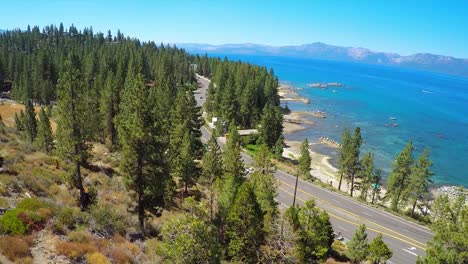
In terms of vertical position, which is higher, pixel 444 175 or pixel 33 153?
pixel 33 153

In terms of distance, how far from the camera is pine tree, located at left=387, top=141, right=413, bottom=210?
54875 millimetres

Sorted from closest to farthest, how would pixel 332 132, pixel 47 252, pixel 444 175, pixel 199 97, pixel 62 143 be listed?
pixel 47 252 < pixel 62 143 < pixel 444 175 < pixel 332 132 < pixel 199 97

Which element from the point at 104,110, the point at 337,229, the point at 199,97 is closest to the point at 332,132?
the point at 199,97

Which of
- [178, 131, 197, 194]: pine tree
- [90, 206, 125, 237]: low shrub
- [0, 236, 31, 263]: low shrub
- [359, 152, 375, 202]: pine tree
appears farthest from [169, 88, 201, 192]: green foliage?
[359, 152, 375, 202]: pine tree

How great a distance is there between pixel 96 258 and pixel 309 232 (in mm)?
20644

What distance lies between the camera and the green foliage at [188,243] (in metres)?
16.5

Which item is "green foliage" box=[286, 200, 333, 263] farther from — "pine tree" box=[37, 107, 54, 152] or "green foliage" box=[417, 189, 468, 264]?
"pine tree" box=[37, 107, 54, 152]

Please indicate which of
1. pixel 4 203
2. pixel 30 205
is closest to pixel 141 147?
pixel 30 205

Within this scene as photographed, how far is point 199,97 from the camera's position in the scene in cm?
14012

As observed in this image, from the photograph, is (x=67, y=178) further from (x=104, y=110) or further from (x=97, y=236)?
(x=104, y=110)

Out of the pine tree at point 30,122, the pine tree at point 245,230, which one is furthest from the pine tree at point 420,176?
the pine tree at point 30,122

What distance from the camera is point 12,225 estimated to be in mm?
17375

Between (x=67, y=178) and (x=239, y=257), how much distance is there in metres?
16.8

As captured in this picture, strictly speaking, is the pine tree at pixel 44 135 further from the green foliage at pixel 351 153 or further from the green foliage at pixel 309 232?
the green foliage at pixel 351 153
